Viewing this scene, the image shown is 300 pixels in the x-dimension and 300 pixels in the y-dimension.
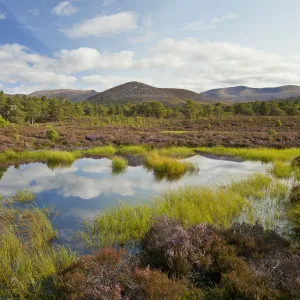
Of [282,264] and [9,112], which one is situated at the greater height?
[9,112]

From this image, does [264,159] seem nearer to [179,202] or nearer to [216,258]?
[179,202]

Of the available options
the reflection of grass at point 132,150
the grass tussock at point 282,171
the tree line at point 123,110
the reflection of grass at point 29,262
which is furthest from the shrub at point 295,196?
the tree line at point 123,110

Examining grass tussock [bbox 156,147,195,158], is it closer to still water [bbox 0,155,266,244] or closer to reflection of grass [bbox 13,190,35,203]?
still water [bbox 0,155,266,244]

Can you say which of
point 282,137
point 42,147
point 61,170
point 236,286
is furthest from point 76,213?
point 282,137

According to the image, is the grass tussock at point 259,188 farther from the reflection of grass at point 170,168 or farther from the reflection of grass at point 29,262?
the reflection of grass at point 29,262

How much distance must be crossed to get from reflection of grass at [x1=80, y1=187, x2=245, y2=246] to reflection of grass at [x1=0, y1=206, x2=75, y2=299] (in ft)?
3.74

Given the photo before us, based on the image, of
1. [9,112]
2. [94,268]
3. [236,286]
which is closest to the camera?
[236,286]

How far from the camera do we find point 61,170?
1698cm

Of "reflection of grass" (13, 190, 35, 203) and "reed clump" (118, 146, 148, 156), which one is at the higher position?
"reed clump" (118, 146, 148, 156)

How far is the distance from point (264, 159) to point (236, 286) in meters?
17.5

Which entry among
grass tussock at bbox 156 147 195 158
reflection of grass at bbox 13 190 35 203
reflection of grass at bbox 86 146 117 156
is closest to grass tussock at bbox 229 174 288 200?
reflection of grass at bbox 13 190 35 203

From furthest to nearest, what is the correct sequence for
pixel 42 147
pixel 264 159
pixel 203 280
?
pixel 42 147 < pixel 264 159 < pixel 203 280

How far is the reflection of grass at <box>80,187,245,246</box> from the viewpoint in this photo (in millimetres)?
7309

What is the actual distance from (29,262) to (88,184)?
26.8ft
